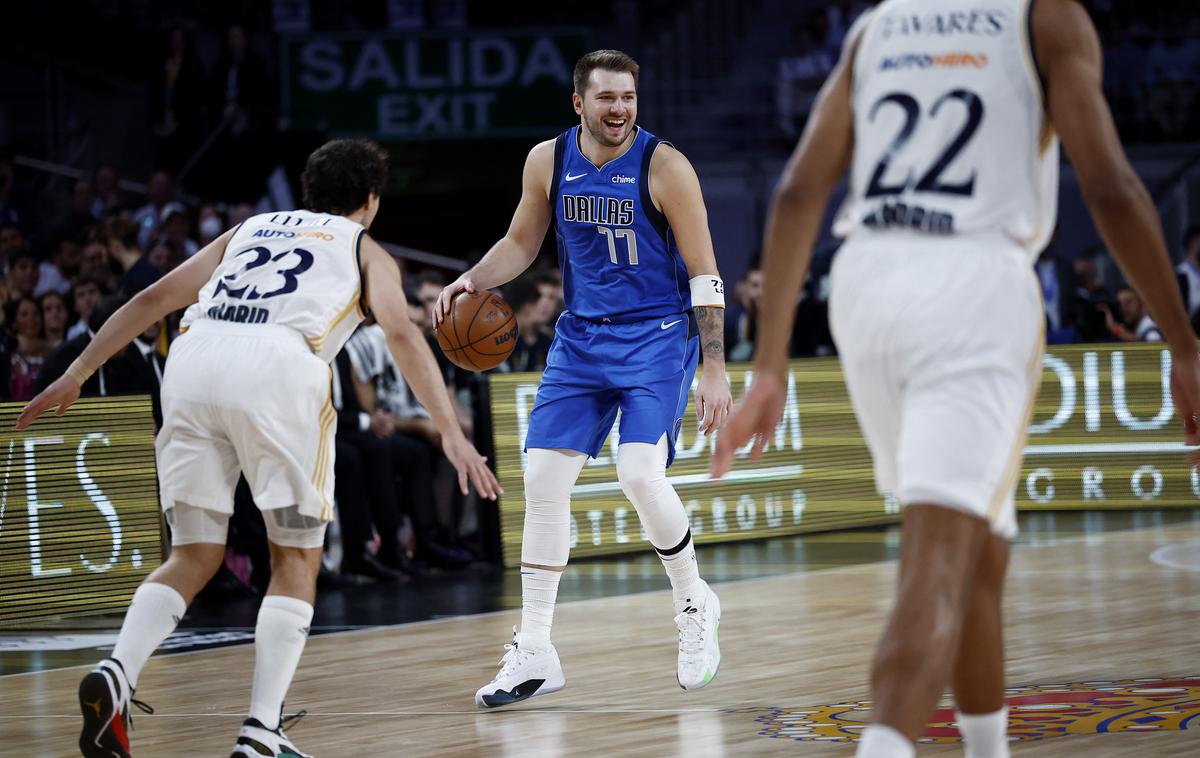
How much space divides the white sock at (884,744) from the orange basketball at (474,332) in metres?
3.49

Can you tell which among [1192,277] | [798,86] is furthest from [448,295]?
[798,86]

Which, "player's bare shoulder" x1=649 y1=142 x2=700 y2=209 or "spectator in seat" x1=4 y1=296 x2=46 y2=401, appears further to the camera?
"spectator in seat" x1=4 y1=296 x2=46 y2=401

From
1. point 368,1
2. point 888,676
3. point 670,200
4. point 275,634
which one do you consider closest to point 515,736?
point 275,634

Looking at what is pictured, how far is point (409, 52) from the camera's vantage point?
17672mm

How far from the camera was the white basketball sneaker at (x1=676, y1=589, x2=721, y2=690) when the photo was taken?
5781mm

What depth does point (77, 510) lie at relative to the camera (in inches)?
337

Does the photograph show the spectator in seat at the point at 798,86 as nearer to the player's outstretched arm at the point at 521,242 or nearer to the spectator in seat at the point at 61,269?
the spectator in seat at the point at 61,269

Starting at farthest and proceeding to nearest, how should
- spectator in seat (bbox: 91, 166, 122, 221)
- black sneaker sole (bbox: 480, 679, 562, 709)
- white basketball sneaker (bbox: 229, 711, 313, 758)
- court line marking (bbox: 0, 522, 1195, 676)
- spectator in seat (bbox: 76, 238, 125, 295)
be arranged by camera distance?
spectator in seat (bbox: 91, 166, 122, 221), spectator in seat (bbox: 76, 238, 125, 295), court line marking (bbox: 0, 522, 1195, 676), black sneaker sole (bbox: 480, 679, 562, 709), white basketball sneaker (bbox: 229, 711, 313, 758)

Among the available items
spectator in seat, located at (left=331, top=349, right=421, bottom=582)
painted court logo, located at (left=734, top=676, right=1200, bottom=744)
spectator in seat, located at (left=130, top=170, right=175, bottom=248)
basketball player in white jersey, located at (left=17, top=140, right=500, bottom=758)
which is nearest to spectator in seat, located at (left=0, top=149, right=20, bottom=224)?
spectator in seat, located at (left=130, top=170, right=175, bottom=248)

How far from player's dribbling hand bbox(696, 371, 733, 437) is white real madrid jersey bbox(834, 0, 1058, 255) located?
2673 mm

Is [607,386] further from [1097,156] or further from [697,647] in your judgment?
[1097,156]

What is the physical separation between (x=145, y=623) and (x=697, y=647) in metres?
2.10

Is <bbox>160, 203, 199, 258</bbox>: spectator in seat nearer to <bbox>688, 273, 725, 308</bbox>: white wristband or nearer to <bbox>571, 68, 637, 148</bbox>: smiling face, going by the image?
<bbox>571, 68, 637, 148</bbox>: smiling face

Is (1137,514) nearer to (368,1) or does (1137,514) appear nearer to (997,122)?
(997,122)
